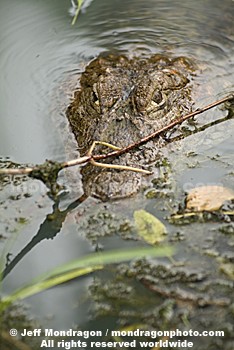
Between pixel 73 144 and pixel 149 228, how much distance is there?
1.23 meters

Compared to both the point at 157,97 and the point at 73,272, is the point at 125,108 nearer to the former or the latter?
the point at 157,97

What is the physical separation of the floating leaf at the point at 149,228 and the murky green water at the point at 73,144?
7 cm

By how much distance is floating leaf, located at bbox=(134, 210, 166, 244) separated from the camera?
10.8 feet

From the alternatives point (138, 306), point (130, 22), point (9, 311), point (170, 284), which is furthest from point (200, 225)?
point (130, 22)

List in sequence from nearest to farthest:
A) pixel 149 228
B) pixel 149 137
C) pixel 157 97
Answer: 1. pixel 149 228
2. pixel 149 137
3. pixel 157 97

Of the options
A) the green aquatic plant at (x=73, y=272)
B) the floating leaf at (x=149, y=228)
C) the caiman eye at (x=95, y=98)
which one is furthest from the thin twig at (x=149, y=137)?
the green aquatic plant at (x=73, y=272)

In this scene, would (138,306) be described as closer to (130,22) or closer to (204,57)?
(204,57)

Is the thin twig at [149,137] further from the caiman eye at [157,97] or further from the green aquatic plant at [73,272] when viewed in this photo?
the green aquatic plant at [73,272]

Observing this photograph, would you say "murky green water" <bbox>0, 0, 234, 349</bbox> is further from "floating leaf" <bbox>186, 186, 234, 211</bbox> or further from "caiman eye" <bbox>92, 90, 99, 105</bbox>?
"caiman eye" <bbox>92, 90, 99, 105</bbox>

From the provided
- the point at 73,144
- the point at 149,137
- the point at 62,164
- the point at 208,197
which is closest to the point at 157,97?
the point at 149,137

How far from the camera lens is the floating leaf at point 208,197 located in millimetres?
3512

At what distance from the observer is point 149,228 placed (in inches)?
131

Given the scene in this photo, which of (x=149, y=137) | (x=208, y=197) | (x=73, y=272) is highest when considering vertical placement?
(x=149, y=137)

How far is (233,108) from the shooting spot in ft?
15.4
